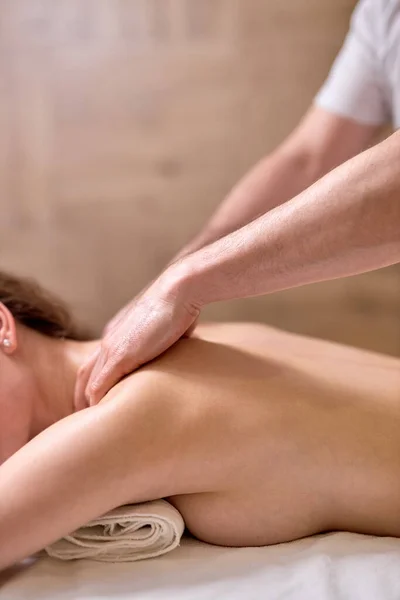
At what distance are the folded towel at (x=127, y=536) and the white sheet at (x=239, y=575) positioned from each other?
0.05 ft

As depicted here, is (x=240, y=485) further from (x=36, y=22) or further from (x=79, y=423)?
(x=36, y=22)

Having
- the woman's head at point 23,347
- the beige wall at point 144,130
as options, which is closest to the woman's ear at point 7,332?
the woman's head at point 23,347

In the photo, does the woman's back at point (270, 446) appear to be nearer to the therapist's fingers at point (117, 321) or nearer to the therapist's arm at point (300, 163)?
the therapist's fingers at point (117, 321)

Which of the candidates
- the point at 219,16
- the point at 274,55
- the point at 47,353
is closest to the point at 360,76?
the point at 274,55

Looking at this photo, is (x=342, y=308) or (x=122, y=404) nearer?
(x=122, y=404)

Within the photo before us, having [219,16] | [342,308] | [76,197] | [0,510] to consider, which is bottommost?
[342,308]

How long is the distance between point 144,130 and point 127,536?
1.06 metres

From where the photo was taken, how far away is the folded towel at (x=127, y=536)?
0.96 meters

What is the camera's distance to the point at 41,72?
5.62ft

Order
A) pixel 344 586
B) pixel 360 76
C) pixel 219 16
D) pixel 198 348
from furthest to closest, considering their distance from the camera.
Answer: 1. pixel 219 16
2. pixel 360 76
3. pixel 198 348
4. pixel 344 586

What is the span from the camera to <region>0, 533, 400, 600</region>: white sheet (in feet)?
2.80

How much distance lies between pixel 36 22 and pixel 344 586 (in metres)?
1.41

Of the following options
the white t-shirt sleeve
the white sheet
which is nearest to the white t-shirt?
the white t-shirt sleeve

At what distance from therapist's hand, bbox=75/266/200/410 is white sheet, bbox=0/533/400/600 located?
9.2 inches
